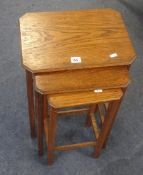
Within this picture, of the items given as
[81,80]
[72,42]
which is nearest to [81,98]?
[81,80]

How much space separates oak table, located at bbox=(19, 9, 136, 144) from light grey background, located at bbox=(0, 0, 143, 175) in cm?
37

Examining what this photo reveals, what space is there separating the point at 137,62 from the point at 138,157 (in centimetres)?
A: 65

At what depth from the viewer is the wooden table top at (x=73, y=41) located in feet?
3.87

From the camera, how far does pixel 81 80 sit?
1182mm

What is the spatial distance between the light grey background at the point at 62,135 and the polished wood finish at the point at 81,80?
563mm

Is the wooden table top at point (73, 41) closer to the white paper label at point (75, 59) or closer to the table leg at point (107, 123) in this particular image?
the white paper label at point (75, 59)

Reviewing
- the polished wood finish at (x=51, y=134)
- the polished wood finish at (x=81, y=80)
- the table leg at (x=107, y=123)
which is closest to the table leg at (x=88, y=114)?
the table leg at (x=107, y=123)

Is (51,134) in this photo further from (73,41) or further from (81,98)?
(73,41)

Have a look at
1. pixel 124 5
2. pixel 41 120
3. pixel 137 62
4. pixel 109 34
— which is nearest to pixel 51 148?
pixel 41 120

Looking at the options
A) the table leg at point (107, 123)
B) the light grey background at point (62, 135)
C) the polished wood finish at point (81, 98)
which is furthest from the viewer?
the light grey background at point (62, 135)

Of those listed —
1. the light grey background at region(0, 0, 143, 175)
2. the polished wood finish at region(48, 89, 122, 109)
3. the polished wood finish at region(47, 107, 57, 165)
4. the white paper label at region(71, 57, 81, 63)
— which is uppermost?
the white paper label at region(71, 57, 81, 63)

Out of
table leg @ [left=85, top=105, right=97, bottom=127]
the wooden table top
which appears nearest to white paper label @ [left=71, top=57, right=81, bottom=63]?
the wooden table top

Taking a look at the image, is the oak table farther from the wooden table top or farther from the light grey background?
the light grey background

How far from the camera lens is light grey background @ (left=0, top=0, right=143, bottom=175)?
5.18ft
